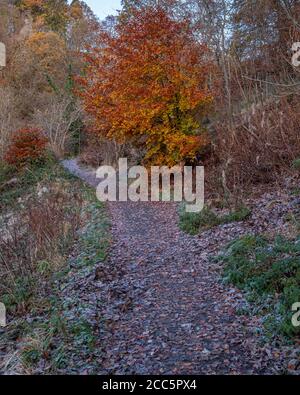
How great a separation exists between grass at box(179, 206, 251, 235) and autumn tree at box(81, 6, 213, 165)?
A: 148 inches

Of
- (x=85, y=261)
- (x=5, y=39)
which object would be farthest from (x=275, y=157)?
(x=5, y=39)

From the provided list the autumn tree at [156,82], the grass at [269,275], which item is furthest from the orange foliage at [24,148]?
the grass at [269,275]

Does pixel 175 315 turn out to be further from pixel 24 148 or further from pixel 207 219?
pixel 24 148

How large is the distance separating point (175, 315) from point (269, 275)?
1.53 m

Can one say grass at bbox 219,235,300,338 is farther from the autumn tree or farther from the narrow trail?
the autumn tree

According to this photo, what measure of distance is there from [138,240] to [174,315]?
144 inches

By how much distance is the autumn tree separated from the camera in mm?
12586

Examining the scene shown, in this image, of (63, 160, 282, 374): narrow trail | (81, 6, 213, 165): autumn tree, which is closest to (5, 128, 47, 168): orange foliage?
(81, 6, 213, 165): autumn tree

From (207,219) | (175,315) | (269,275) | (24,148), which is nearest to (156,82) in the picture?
(207,219)

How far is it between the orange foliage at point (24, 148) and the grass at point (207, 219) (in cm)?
1426

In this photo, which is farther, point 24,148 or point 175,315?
point 24,148

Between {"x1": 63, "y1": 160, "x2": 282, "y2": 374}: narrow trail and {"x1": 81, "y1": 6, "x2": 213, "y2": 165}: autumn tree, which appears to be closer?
{"x1": 63, "y1": 160, "x2": 282, "y2": 374}: narrow trail

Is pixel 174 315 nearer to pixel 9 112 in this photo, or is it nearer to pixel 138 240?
pixel 138 240

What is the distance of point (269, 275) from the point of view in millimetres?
5996
